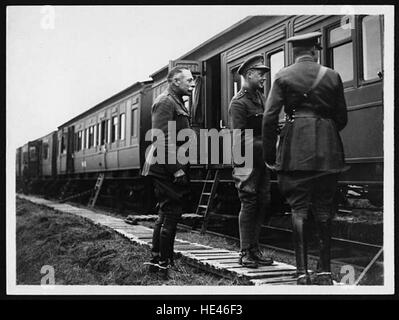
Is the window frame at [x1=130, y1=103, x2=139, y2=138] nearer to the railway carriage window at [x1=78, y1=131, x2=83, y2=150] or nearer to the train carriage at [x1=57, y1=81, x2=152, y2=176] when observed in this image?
the train carriage at [x1=57, y1=81, x2=152, y2=176]

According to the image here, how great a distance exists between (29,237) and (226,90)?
3.07 metres

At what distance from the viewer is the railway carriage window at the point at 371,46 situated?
3991 mm

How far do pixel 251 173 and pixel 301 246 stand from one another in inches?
30.7

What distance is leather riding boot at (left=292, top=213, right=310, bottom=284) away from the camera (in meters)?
3.20

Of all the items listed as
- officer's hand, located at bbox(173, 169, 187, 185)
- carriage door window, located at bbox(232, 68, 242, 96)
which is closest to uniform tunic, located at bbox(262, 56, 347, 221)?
officer's hand, located at bbox(173, 169, 187, 185)

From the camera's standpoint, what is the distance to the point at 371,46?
4.08 metres

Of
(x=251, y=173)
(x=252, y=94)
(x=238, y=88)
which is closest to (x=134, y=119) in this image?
(x=238, y=88)

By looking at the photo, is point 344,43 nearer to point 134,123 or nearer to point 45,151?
point 134,123

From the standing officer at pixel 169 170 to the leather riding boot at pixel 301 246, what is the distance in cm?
95

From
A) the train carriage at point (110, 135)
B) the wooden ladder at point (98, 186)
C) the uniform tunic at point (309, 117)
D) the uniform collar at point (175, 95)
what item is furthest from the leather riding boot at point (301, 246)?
the wooden ladder at point (98, 186)

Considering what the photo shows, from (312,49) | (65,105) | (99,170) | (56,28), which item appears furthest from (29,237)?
(99,170)

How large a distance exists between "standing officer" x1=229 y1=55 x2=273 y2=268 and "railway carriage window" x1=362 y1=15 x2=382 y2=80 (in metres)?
1.03

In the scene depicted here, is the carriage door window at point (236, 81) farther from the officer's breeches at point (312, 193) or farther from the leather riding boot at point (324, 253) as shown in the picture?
the leather riding boot at point (324, 253)

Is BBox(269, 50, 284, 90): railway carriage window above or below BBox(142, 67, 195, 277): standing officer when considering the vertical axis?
above
